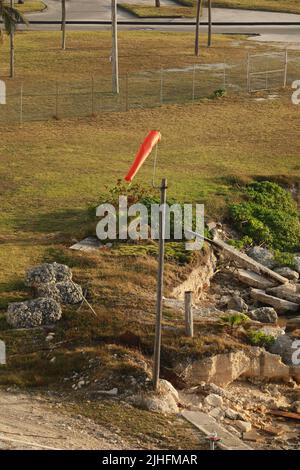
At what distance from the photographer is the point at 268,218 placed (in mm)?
30859

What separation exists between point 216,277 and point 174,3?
4780 centimetres

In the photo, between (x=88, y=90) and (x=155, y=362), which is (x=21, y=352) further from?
(x=88, y=90)

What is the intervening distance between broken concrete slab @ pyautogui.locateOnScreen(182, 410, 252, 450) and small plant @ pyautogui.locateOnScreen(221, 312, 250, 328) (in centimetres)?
344

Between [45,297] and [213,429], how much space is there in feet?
17.3

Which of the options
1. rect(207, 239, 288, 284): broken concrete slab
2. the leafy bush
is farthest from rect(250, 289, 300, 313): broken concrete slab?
the leafy bush

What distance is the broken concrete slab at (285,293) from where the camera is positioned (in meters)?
27.0

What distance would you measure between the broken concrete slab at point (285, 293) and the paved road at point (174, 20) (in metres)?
34.7

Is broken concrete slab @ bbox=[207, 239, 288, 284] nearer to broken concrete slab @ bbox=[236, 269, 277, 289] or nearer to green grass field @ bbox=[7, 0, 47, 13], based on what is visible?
broken concrete slab @ bbox=[236, 269, 277, 289]

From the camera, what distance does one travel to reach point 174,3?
241ft

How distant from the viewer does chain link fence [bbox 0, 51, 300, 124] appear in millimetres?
42406

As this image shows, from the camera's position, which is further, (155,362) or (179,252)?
(179,252)

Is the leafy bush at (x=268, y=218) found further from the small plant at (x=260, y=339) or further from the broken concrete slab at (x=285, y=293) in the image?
the small plant at (x=260, y=339)

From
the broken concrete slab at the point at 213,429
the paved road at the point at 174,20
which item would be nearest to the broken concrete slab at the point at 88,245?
the broken concrete slab at the point at 213,429
